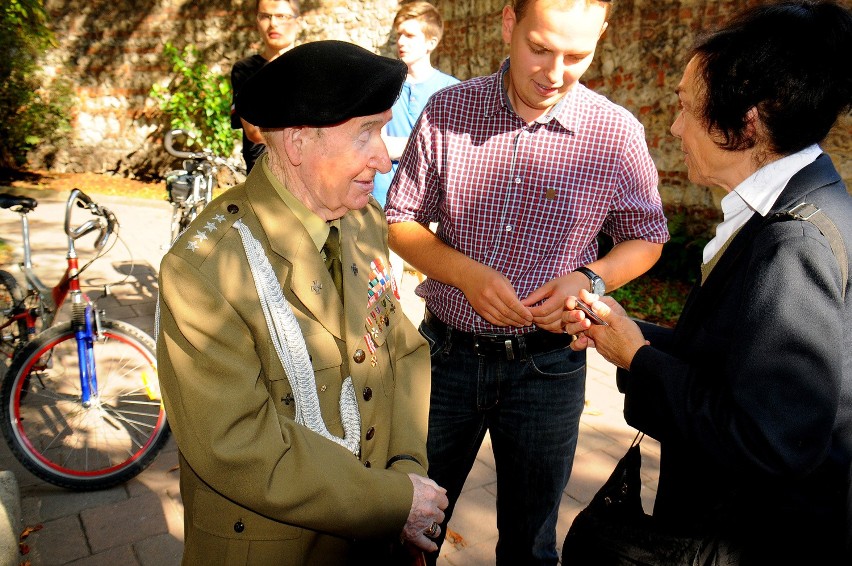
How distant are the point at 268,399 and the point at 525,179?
1.21m

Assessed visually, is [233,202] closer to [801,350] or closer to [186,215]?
[801,350]

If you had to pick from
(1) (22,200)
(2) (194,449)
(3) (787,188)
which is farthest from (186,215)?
(3) (787,188)

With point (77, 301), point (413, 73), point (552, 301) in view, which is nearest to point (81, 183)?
point (413, 73)

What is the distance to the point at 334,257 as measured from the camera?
1.81 metres

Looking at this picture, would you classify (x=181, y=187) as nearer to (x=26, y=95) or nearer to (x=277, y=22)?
(x=277, y=22)

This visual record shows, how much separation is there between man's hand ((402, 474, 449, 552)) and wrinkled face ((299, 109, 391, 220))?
73 centimetres

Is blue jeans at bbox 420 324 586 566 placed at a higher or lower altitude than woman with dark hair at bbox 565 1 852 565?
lower

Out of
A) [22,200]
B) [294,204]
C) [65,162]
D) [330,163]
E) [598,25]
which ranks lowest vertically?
[65,162]

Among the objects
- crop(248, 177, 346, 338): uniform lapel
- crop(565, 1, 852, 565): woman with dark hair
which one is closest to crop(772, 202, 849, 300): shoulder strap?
crop(565, 1, 852, 565): woman with dark hair

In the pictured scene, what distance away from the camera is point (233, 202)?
64.2 inches

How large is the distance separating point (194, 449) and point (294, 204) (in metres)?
0.63

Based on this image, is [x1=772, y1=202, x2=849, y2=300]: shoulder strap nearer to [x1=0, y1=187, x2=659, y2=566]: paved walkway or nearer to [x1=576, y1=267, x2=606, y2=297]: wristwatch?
[x1=576, y1=267, x2=606, y2=297]: wristwatch

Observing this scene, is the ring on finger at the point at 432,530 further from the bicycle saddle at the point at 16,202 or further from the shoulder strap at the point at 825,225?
the bicycle saddle at the point at 16,202

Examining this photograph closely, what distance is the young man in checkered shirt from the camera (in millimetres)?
2266
